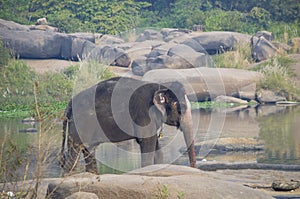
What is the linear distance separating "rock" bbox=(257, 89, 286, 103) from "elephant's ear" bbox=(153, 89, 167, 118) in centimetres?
1804

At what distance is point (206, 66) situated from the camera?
106 ft

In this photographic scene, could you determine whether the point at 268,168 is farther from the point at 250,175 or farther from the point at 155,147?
the point at 155,147

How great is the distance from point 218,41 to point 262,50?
2908mm

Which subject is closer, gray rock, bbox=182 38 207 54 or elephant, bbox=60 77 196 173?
elephant, bbox=60 77 196 173

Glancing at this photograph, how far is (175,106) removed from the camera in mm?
11180

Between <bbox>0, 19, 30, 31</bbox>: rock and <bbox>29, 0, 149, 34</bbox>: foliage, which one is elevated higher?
<bbox>29, 0, 149, 34</bbox>: foliage

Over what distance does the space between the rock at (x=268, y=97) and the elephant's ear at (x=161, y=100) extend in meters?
18.0

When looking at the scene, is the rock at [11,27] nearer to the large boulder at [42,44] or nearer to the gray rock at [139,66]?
the large boulder at [42,44]

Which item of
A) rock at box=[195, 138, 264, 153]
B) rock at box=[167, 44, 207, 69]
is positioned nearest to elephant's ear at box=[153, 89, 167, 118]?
rock at box=[195, 138, 264, 153]

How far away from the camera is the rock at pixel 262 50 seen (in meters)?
35.0

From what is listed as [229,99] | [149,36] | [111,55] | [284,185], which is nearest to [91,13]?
[149,36]

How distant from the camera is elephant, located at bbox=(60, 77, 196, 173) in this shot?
10984 millimetres

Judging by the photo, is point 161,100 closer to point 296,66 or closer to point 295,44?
point 296,66

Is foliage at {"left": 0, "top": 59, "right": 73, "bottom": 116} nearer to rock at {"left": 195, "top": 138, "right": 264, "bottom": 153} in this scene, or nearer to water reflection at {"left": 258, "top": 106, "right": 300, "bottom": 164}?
water reflection at {"left": 258, "top": 106, "right": 300, "bottom": 164}
